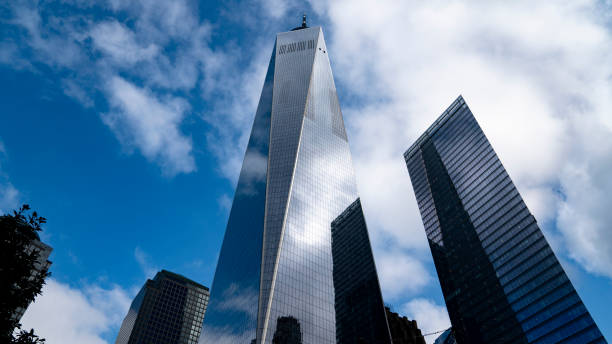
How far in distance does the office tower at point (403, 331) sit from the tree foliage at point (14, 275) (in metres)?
104

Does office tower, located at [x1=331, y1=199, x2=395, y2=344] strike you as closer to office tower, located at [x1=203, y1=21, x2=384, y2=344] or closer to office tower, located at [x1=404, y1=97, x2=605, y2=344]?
office tower, located at [x1=203, y1=21, x2=384, y2=344]

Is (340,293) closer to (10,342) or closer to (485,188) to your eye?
(485,188)

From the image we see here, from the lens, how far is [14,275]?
20672mm

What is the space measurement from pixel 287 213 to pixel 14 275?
75844 mm

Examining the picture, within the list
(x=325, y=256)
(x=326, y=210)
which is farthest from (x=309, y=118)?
(x=325, y=256)

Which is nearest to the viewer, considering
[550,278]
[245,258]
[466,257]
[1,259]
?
[1,259]

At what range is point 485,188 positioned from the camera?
12369cm

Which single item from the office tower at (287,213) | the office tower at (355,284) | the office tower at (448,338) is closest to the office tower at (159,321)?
the office tower at (287,213)

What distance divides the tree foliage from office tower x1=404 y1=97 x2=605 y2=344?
→ 9667cm

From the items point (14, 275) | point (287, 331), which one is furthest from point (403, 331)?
point (14, 275)

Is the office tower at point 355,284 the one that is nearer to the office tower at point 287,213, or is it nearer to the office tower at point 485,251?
the office tower at point 287,213

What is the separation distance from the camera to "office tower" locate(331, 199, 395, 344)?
96812mm

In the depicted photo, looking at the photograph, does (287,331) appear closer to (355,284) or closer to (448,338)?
(355,284)

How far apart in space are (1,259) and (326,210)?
93266 mm
